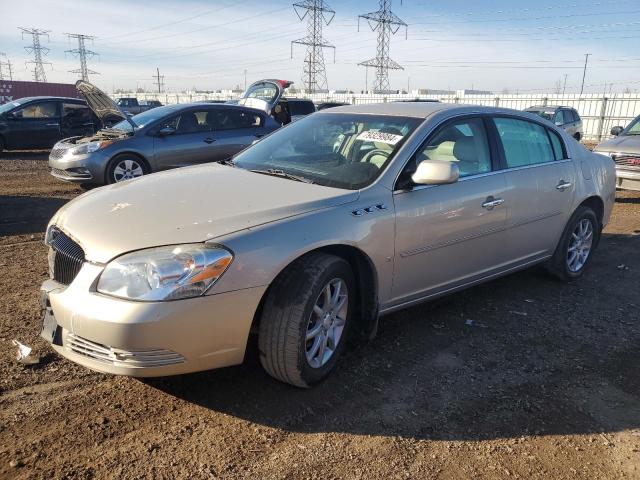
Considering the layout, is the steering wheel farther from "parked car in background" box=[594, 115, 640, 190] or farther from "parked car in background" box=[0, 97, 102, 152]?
"parked car in background" box=[0, 97, 102, 152]

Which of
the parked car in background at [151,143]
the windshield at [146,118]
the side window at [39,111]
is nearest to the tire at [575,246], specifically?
the parked car in background at [151,143]

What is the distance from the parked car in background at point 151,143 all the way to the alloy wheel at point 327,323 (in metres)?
6.54

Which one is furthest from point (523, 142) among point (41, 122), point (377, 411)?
point (41, 122)

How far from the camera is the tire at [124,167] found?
8695 millimetres

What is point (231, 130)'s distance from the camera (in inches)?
384

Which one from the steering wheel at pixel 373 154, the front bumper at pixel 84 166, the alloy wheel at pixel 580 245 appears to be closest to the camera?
the steering wheel at pixel 373 154

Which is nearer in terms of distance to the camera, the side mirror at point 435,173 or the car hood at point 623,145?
the side mirror at point 435,173

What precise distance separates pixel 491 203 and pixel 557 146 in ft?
4.74

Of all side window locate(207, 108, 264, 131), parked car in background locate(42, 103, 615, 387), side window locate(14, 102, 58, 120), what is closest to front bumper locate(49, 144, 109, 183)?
side window locate(207, 108, 264, 131)

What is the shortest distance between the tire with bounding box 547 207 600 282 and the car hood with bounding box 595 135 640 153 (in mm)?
4797

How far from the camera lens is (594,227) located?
17.9 feet

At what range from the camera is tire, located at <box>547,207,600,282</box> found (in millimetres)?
5070

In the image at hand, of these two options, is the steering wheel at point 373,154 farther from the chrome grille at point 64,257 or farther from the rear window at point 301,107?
the rear window at point 301,107

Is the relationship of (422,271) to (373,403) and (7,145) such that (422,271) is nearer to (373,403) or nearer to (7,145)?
(373,403)
